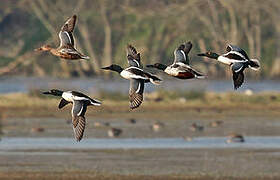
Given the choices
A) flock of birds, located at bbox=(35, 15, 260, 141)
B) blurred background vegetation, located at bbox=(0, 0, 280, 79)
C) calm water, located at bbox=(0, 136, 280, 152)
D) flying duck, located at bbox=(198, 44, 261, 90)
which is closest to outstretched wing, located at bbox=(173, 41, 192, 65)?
flock of birds, located at bbox=(35, 15, 260, 141)

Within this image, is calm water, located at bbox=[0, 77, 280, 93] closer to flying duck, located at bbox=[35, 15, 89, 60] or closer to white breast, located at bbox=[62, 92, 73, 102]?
flying duck, located at bbox=[35, 15, 89, 60]

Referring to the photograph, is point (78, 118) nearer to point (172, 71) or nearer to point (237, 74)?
point (172, 71)

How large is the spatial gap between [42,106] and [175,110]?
5818mm

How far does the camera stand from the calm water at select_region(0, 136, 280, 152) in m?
30.0

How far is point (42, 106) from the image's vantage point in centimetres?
4528

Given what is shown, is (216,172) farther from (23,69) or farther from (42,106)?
(23,69)

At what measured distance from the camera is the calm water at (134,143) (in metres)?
30.0

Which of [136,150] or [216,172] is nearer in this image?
[216,172]

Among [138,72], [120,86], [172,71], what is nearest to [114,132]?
[138,72]

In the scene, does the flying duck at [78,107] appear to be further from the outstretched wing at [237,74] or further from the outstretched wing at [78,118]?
the outstretched wing at [237,74]

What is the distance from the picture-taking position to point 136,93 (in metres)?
12.8

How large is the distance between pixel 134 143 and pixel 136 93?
18.2 metres

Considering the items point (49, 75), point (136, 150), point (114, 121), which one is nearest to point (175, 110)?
point (114, 121)

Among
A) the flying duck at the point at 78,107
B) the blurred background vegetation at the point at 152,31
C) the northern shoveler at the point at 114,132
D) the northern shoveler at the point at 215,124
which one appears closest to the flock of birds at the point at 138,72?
the flying duck at the point at 78,107
